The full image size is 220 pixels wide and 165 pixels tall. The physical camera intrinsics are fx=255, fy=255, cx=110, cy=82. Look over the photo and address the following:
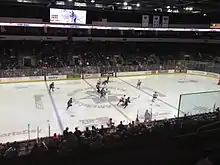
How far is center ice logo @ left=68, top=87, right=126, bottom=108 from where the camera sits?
1192 centimetres

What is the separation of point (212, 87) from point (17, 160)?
14504 mm

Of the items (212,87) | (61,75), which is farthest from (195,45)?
(61,75)

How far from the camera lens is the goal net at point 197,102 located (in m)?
6.39

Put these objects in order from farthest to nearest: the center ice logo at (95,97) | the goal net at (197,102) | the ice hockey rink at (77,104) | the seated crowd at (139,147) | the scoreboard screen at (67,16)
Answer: the scoreboard screen at (67,16)
the center ice logo at (95,97)
the ice hockey rink at (77,104)
the goal net at (197,102)
the seated crowd at (139,147)

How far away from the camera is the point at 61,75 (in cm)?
1748

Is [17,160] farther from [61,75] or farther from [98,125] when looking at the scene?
[61,75]

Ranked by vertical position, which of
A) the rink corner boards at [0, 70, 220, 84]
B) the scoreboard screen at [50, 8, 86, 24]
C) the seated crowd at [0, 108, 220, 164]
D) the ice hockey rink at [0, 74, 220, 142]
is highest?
the scoreboard screen at [50, 8, 86, 24]

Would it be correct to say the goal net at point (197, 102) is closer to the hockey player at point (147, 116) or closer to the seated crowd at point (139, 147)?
the seated crowd at point (139, 147)

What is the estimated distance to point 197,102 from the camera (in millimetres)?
6562

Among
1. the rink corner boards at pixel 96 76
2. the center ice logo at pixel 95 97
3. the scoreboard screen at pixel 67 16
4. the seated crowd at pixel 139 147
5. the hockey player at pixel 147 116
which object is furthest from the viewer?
the scoreboard screen at pixel 67 16

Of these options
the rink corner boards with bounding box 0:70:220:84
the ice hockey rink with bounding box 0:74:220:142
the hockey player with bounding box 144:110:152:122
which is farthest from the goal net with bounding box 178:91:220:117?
the rink corner boards with bounding box 0:70:220:84

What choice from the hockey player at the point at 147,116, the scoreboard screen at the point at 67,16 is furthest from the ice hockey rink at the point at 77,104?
the scoreboard screen at the point at 67,16

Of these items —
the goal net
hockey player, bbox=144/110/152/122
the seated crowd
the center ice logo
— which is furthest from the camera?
the center ice logo

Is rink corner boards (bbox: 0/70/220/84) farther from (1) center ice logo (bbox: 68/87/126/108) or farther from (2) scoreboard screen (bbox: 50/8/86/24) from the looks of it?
(2) scoreboard screen (bbox: 50/8/86/24)
